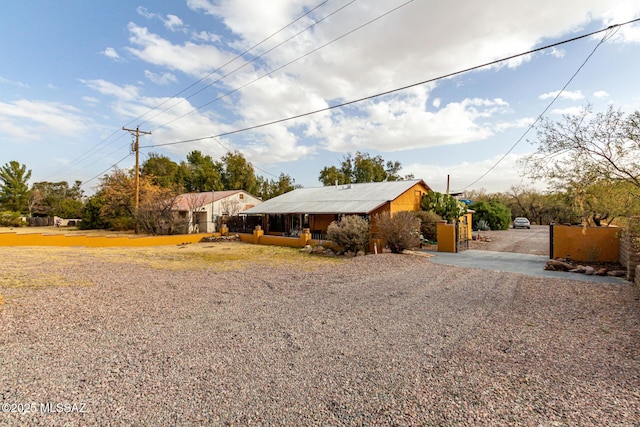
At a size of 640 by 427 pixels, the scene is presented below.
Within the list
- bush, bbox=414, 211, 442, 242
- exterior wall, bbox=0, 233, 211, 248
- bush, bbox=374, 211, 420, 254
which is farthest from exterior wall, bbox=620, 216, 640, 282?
exterior wall, bbox=0, 233, 211, 248

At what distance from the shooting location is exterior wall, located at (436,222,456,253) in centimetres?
1644

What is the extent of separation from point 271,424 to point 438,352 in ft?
8.71

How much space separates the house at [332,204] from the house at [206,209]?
5178mm

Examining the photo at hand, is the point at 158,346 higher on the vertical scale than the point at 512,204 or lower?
lower

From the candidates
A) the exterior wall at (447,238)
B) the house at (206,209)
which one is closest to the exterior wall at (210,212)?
the house at (206,209)

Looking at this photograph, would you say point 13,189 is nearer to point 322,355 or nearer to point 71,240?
point 71,240

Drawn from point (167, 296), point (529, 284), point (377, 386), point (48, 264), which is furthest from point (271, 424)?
point (48, 264)

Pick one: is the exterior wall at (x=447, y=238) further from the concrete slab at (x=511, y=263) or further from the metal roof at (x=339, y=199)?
the metal roof at (x=339, y=199)

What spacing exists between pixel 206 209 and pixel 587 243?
1090 inches

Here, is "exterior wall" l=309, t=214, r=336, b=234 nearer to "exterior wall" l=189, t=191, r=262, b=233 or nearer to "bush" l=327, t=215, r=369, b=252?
"bush" l=327, t=215, r=369, b=252

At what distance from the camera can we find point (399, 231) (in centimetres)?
1483

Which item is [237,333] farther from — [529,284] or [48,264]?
[48,264]

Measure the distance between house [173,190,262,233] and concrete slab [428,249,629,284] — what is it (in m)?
21.3

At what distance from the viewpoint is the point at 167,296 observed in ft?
25.4
